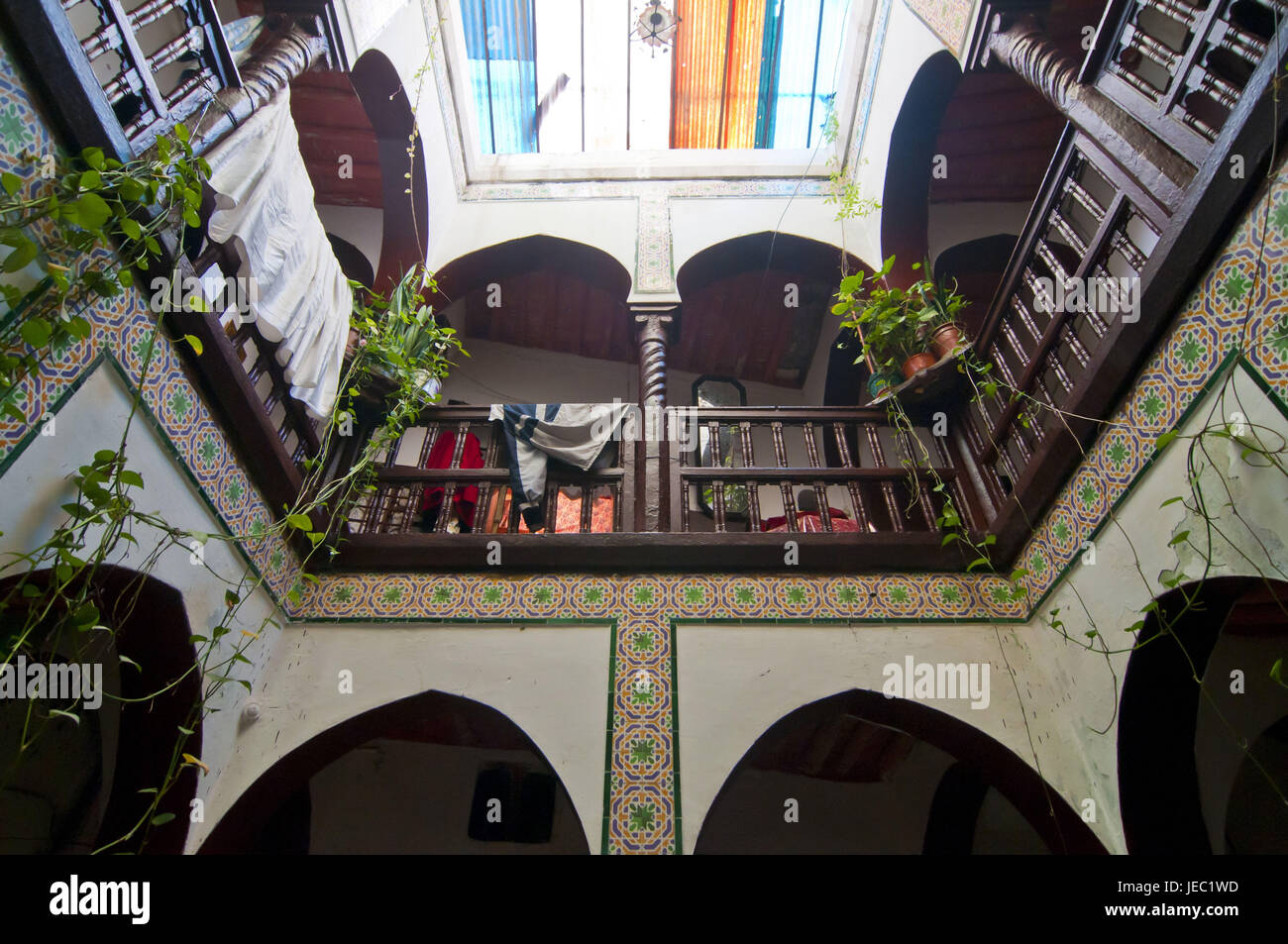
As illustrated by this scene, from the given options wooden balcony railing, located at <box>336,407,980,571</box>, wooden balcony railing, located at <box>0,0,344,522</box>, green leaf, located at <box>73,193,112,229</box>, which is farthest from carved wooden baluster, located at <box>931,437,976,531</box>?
green leaf, located at <box>73,193,112,229</box>

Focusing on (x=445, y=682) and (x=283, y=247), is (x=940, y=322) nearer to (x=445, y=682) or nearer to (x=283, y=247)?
(x=445, y=682)

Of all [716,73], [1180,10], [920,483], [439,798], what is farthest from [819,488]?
[716,73]

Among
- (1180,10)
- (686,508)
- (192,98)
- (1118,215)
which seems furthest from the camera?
(686,508)

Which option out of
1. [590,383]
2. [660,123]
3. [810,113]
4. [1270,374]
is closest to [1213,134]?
[1270,374]

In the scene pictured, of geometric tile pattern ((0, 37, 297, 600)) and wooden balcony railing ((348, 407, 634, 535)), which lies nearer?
geometric tile pattern ((0, 37, 297, 600))

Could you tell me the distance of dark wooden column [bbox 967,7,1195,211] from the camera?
8.65 ft

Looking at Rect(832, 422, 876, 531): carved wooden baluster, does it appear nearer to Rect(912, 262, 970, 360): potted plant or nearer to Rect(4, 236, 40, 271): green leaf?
Rect(912, 262, 970, 360): potted plant

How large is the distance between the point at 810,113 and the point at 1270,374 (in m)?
5.30

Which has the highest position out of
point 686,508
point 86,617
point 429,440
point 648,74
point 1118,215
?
point 648,74

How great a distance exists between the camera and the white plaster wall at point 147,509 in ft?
7.18

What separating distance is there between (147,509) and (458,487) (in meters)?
1.84

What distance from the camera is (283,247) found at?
3.27 metres

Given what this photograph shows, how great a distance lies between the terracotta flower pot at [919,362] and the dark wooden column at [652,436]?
55.3 inches

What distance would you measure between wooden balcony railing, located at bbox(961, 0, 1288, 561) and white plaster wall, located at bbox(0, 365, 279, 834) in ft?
11.0
